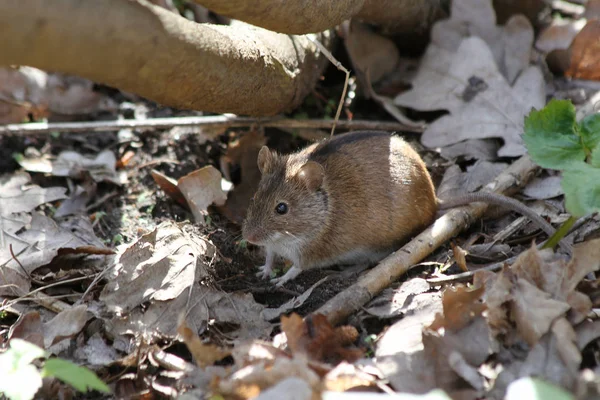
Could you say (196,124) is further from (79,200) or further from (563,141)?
(563,141)

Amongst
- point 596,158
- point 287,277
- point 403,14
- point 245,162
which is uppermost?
point 596,158

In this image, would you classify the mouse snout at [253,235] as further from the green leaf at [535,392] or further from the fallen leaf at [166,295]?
the green leaf at [535,392]

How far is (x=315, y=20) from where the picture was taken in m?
4.29

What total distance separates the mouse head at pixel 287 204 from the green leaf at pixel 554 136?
164cm

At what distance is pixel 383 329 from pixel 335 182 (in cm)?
168


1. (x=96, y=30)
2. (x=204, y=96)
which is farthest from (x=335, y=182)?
(x=96, y=30)

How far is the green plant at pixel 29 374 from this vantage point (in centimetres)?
291

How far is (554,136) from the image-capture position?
3.89m

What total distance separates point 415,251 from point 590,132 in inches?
55.5

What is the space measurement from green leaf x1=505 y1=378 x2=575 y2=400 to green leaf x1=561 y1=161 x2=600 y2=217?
3.63 feet

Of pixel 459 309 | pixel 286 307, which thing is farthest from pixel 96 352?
pixel 459 309

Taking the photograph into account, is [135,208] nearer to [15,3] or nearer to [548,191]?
[15,3]

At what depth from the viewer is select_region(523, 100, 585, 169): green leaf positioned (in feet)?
12.5

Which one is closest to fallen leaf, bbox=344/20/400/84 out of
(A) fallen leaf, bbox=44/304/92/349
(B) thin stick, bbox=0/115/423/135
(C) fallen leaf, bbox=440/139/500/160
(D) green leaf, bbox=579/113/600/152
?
(B) thin stick, bbox=0/115/423/135
